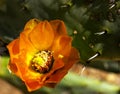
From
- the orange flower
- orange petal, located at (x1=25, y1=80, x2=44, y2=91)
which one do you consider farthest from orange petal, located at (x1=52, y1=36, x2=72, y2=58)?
orange petal, located at (x1=25, y1=80, x2=44, y2=91)

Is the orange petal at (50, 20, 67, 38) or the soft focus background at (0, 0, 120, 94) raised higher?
the orange petal at (50, 20, 67, 38)

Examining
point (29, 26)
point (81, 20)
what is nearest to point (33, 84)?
point (29, 26)

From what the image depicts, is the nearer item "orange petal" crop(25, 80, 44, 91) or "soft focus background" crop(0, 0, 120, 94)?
"orange petal" crop(25, 80, 44, 91)

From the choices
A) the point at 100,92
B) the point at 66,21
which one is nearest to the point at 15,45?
the point at 66,21

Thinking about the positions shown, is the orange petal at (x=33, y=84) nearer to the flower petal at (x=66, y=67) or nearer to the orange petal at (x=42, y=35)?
the flower petal at (x=66, y=67)

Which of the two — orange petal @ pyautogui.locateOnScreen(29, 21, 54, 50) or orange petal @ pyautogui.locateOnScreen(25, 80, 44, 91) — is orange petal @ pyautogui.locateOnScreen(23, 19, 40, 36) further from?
orange petal @ pyautogui.locateOnScreen(25, 80, 44, 91)

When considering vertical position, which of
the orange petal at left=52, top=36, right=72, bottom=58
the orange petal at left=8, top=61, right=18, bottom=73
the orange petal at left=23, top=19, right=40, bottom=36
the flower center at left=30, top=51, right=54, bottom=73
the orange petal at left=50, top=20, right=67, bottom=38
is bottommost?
the flower center at left=30, top=51, right=54, bottom=73

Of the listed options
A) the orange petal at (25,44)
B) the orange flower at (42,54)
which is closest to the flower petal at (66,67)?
the orange flower at (42,54)
